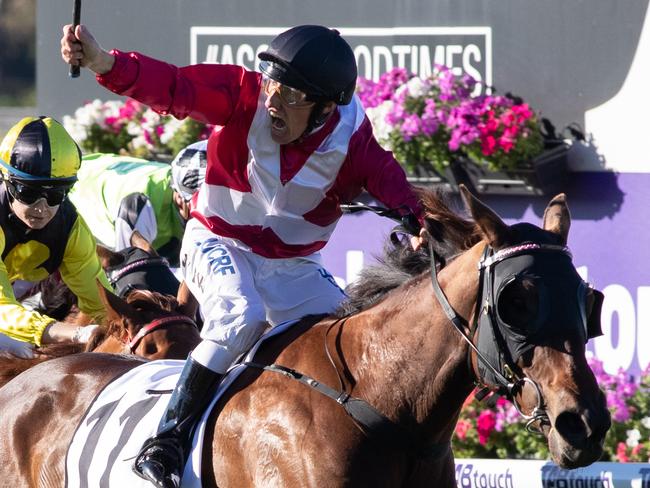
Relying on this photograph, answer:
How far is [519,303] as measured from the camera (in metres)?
3.22

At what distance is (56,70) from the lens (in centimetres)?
1019

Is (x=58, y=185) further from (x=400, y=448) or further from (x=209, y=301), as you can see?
(x=400, y=448)

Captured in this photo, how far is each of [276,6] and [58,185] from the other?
410 centimetres

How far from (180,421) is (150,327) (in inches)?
49.2

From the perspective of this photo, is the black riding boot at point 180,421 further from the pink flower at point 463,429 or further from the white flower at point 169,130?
the white flower at point 169,130

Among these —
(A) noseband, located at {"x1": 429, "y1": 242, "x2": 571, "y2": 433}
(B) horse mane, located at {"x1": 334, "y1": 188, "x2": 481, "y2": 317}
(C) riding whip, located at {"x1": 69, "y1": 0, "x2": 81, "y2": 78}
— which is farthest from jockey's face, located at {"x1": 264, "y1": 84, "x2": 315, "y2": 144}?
(A) noseband, located at {"x1": 429, "y1": 242, "x2": 571, "y2": 433}

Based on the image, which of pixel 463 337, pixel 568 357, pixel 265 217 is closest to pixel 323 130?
pixel 265 217

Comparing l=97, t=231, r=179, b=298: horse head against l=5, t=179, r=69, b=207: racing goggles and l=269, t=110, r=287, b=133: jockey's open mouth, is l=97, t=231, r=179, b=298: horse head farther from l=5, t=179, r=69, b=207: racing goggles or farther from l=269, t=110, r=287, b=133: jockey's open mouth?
l=269, t=110, r=287, b=133: jockey's open mouth

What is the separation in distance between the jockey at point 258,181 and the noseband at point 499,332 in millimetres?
564

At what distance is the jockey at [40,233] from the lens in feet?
16.6

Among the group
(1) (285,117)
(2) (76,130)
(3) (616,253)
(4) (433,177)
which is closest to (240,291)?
(1) (285,117)

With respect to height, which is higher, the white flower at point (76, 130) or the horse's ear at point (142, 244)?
the white flower at point (76, 130)

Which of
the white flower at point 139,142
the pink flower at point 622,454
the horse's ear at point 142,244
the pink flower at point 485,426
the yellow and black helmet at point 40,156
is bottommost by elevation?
the pink flower at point 622,454

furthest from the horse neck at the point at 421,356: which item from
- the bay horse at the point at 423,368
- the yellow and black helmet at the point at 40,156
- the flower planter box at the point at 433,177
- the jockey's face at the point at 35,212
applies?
the flower planter box at the point at 433,177
